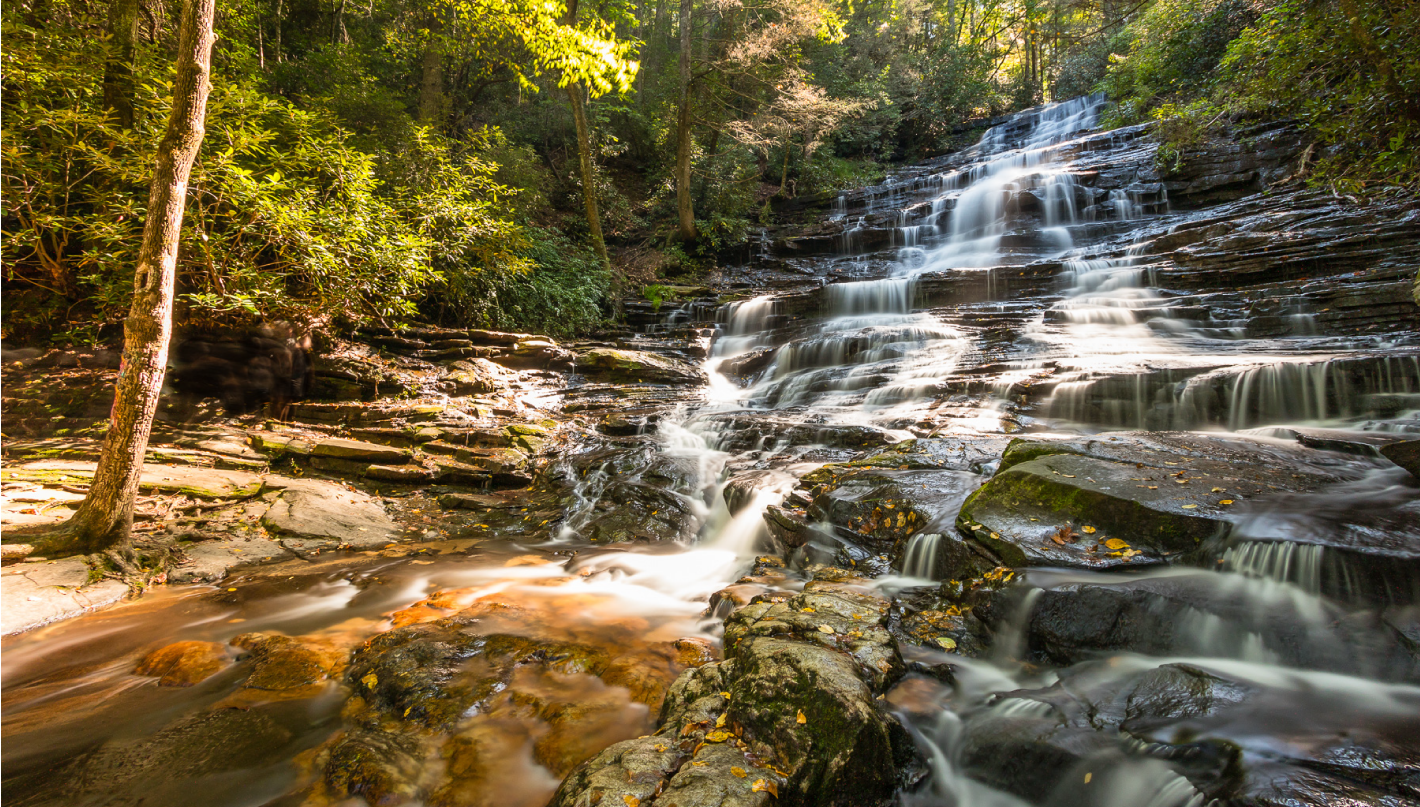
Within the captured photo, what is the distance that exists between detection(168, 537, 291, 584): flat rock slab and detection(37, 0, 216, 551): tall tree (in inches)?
38.0

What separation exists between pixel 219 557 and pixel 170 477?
1.31 m

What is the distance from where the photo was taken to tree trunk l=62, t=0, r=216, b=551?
3.53 m

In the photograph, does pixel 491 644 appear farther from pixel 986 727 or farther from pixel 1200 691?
pixel 1200 691

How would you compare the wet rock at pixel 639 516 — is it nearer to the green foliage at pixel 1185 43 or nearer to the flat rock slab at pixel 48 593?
the flat rock slab at pixel 48 593

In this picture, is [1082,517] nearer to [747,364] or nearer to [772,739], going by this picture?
[772,739]

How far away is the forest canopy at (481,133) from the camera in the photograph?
6.13 m

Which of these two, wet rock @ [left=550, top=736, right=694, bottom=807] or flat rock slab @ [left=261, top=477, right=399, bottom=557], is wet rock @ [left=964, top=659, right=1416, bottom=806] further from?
flat rock slab @ [left=261, top=477, right=399, bottom=557]

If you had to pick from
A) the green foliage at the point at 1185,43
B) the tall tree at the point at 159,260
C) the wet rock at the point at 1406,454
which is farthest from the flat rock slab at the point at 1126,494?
the green foliage at the point at 1185,43

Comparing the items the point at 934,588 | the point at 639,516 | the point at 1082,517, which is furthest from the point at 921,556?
the point at 639,516

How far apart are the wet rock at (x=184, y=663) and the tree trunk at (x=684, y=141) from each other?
15.9 m

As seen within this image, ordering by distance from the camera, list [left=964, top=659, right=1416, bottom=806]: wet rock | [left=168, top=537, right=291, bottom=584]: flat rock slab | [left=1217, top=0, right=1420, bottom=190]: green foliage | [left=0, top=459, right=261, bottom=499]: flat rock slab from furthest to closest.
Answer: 1. [left=1217, top=0, right=1420, bottom=190]: green foliage
2. [left=0, top=459, right=261, bottom=499]: flat rock slab
3. [left=168, top=537, right=291, bottom=584]: flat rock slab
4. [left=964, top=659, right=1416, bottom=806]: wet rock

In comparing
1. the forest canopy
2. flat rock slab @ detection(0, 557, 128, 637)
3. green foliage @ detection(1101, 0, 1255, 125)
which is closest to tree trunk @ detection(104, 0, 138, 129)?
the forest canopy

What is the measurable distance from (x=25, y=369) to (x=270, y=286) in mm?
2883

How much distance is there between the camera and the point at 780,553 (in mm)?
4965
